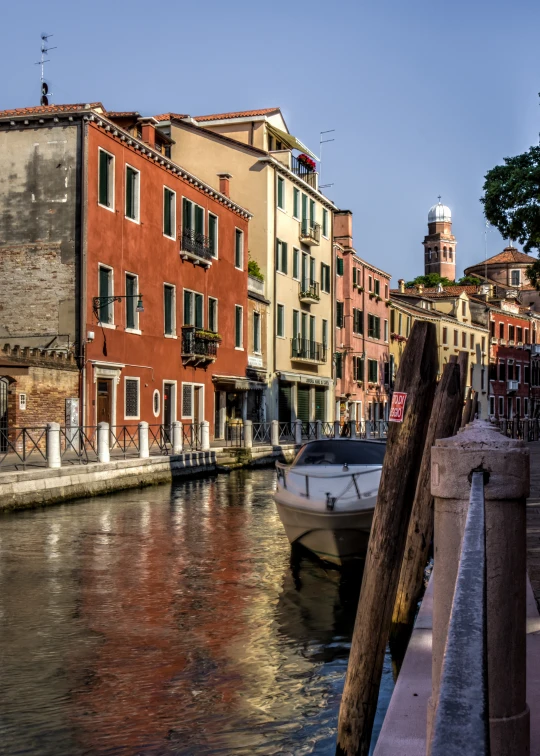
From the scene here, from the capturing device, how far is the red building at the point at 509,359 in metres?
76.1

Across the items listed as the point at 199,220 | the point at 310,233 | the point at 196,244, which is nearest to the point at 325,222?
the point at 310,233

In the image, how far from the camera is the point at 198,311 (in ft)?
118

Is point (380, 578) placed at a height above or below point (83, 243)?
below

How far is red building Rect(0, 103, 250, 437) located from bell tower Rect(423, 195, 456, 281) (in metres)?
110

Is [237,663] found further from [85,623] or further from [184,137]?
[184,137]

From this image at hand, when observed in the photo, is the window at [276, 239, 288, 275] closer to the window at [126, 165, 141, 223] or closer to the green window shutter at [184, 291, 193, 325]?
the green window shutter at [184, 291, 193, 325]

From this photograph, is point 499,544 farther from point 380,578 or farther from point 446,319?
point 446,319

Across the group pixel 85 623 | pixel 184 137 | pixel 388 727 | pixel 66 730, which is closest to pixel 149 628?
pixel 85 623

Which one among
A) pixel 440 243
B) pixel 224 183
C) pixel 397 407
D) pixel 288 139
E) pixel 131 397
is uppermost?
pixel 440 243

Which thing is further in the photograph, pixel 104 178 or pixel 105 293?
pixel 104 178

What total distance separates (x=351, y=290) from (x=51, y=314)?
28089mm

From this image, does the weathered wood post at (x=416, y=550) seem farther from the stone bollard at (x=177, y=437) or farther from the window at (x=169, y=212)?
the window at (x=169, y=212)

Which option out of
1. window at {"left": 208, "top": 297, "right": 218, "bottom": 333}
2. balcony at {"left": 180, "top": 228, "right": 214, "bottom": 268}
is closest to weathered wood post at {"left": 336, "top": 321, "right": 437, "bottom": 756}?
balcony at {"left": 180, "top": 228, "right": 214, "bottom": 268}

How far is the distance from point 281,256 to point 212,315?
8.67 m
